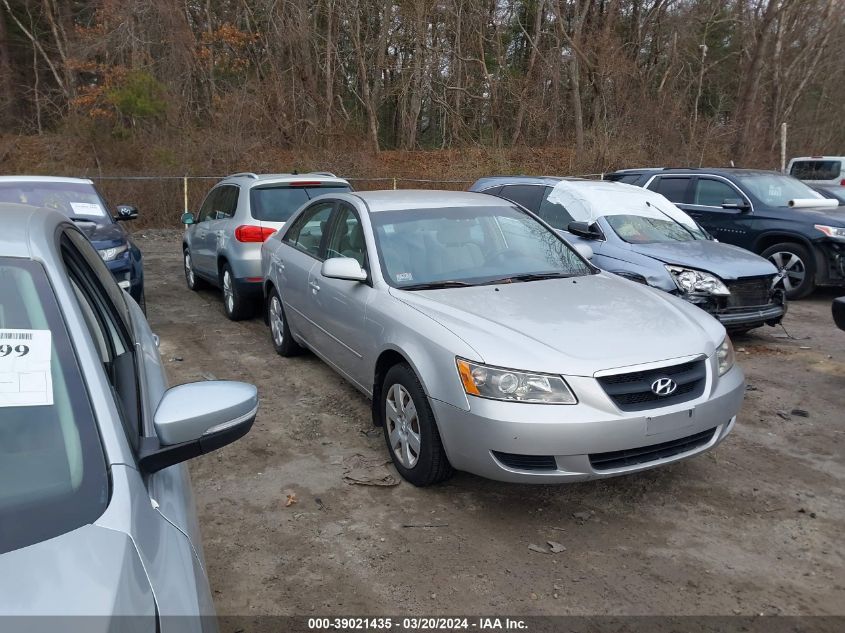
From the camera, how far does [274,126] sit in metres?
22.5

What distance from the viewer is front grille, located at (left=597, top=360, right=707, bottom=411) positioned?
3369 mm

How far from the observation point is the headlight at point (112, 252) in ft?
22.5

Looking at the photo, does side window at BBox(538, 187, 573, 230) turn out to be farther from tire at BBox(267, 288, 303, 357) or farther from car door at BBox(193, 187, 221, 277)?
car door at BBox(193, 187, 221, 277)

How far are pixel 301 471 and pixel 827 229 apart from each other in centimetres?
796

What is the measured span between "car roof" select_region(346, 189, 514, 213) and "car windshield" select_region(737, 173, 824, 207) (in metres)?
5.96

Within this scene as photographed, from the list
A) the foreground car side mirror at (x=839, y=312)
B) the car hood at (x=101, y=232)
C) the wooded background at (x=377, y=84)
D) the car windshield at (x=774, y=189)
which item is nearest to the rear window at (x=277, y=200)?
the car hood at (x=101, y=232)

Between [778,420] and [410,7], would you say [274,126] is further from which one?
[778,420]

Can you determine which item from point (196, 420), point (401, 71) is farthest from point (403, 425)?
point (401, 71)

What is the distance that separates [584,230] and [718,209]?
385 centimetres

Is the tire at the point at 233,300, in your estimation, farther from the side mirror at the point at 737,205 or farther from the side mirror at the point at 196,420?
the side mirror at the point at 737,205

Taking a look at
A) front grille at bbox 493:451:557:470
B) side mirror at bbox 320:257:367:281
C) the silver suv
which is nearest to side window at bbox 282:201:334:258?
the silver suv

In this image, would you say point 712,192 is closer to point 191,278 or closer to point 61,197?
point 191,278

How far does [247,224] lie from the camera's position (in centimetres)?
753

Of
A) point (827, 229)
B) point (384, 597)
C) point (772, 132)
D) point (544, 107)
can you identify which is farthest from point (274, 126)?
point (384, 597)
